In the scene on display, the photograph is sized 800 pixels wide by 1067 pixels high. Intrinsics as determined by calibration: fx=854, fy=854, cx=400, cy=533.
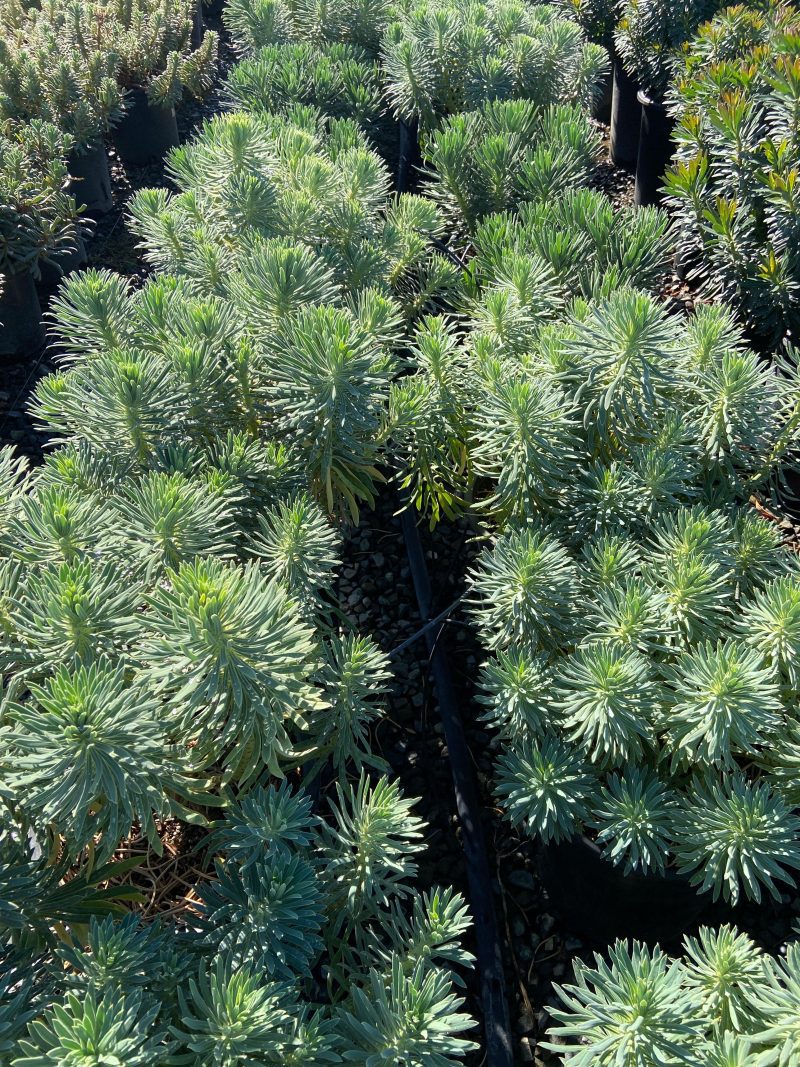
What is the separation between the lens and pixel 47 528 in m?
1.13

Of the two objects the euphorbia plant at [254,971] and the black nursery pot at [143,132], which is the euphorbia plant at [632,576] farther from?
the black nursery pot at [143,132]

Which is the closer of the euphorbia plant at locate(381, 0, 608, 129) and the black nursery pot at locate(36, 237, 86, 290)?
the euphorbia plant at locate(381, 0, 608, 129)

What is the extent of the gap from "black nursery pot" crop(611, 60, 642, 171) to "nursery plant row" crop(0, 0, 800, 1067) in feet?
6.61

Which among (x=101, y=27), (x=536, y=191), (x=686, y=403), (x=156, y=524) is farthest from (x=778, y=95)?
(x=101, y=27)

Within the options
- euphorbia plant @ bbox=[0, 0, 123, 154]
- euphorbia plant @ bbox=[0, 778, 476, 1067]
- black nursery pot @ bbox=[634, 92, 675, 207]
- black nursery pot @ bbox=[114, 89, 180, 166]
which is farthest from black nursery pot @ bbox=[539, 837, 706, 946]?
black nursery pot @ bbox=[114, 89, 180, 166]

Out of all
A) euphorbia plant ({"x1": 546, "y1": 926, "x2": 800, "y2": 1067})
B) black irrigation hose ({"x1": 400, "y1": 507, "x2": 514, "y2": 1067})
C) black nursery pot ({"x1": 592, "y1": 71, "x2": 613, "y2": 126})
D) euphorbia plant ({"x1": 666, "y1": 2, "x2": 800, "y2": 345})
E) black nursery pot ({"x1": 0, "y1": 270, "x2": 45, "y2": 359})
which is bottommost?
black irrigation hose ({"x1": 400, "y1": 507, "x2": 514, "y2": 1067})

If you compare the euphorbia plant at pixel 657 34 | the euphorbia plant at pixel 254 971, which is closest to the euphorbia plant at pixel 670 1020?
the euphorbia plant at pixel 254 971

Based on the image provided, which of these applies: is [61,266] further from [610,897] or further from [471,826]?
[610,897]

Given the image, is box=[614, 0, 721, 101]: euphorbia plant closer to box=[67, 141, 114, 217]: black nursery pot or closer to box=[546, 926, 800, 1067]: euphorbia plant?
box=[67, 141, 114, 217]: black nursery pot

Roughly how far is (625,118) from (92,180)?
8.75 feet

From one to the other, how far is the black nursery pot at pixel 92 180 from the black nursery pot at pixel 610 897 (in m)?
3.55

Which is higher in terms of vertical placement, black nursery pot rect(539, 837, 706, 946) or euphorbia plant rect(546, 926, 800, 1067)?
euphorbia plant rect(546, 926, 800, 1067)

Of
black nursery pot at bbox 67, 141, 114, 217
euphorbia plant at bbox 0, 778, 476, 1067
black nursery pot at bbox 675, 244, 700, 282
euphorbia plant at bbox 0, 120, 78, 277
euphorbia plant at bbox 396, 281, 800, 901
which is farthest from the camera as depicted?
black nursery pot at bbox 67, 141, 114, 217

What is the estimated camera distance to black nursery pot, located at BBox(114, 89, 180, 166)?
437cm
